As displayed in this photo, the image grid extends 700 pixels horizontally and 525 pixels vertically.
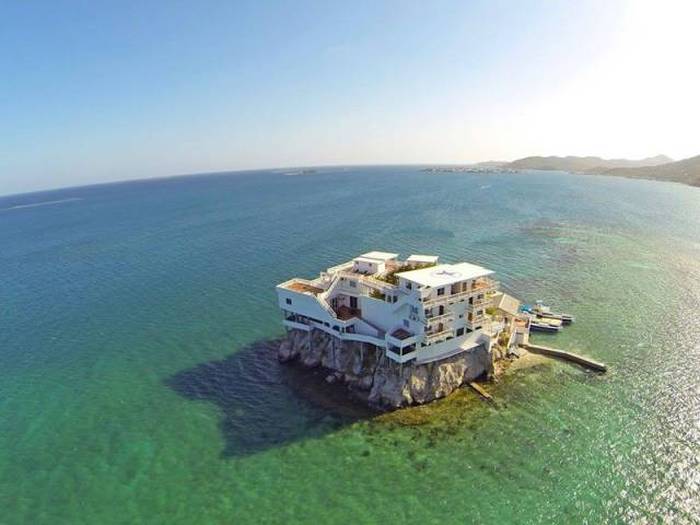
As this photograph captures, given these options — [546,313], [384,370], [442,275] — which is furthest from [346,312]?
[546,313]

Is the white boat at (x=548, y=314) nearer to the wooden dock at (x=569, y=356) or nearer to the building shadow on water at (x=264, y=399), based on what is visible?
the wooden dock at (x=569, y=356)

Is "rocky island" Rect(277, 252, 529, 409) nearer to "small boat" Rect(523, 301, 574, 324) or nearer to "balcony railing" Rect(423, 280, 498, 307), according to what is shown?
"balcony railing" Rect(423, 280, 498, 307)

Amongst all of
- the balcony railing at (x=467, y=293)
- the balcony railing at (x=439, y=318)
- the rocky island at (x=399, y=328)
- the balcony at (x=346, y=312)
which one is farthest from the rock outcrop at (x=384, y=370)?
the balcony railing at (x=467, y=293)

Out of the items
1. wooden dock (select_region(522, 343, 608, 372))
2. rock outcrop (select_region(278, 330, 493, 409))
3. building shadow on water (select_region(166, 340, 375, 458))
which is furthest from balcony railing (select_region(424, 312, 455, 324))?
wooden dock (select_region(522, 343, 608, 372))

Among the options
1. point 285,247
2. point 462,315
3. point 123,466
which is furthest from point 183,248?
point 462,315

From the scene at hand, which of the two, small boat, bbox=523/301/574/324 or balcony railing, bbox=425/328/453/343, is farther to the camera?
small boat, bbox=523/301/574/324

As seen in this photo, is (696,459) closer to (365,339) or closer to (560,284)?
(365,339)

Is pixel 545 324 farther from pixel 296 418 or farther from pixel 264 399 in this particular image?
pixel 264 399
